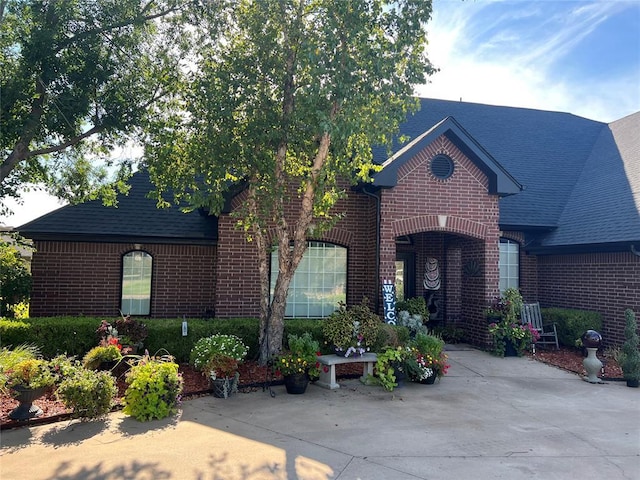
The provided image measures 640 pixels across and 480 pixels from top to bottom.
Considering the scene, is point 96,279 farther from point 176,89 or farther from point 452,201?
point 452,201

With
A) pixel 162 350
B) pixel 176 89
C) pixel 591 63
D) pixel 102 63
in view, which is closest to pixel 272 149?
pixel 176 89

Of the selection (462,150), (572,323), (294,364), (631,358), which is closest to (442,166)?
(462,150)

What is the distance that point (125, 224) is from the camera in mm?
11539

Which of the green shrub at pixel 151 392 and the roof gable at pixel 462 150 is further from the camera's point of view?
the roof gable at pixel 462 150

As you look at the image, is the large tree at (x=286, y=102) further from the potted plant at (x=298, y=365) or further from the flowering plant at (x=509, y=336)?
the flowering plant at (x=509, y=336)

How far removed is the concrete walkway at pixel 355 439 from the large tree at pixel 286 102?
8.22 feet

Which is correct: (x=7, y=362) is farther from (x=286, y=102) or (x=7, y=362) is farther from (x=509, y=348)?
(x=509, y=348)

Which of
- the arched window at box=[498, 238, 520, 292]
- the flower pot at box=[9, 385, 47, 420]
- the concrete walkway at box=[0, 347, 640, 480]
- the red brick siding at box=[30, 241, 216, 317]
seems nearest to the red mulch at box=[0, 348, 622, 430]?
the flower pot at box=[9, 385, 47, 420]

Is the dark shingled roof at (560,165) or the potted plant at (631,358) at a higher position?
the dark shingled roof at (560,165)

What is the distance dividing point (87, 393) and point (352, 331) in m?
4.33

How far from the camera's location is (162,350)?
8.69m

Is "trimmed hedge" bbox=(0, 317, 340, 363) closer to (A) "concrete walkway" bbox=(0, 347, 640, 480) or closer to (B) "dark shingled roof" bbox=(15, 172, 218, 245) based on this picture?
(A) "concrete walkway" bbox=(0, 347, 640, 480)

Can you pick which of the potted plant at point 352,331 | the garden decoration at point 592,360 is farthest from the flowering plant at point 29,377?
the garden decoration at point 592,360

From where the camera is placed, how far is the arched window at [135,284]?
1165cm
